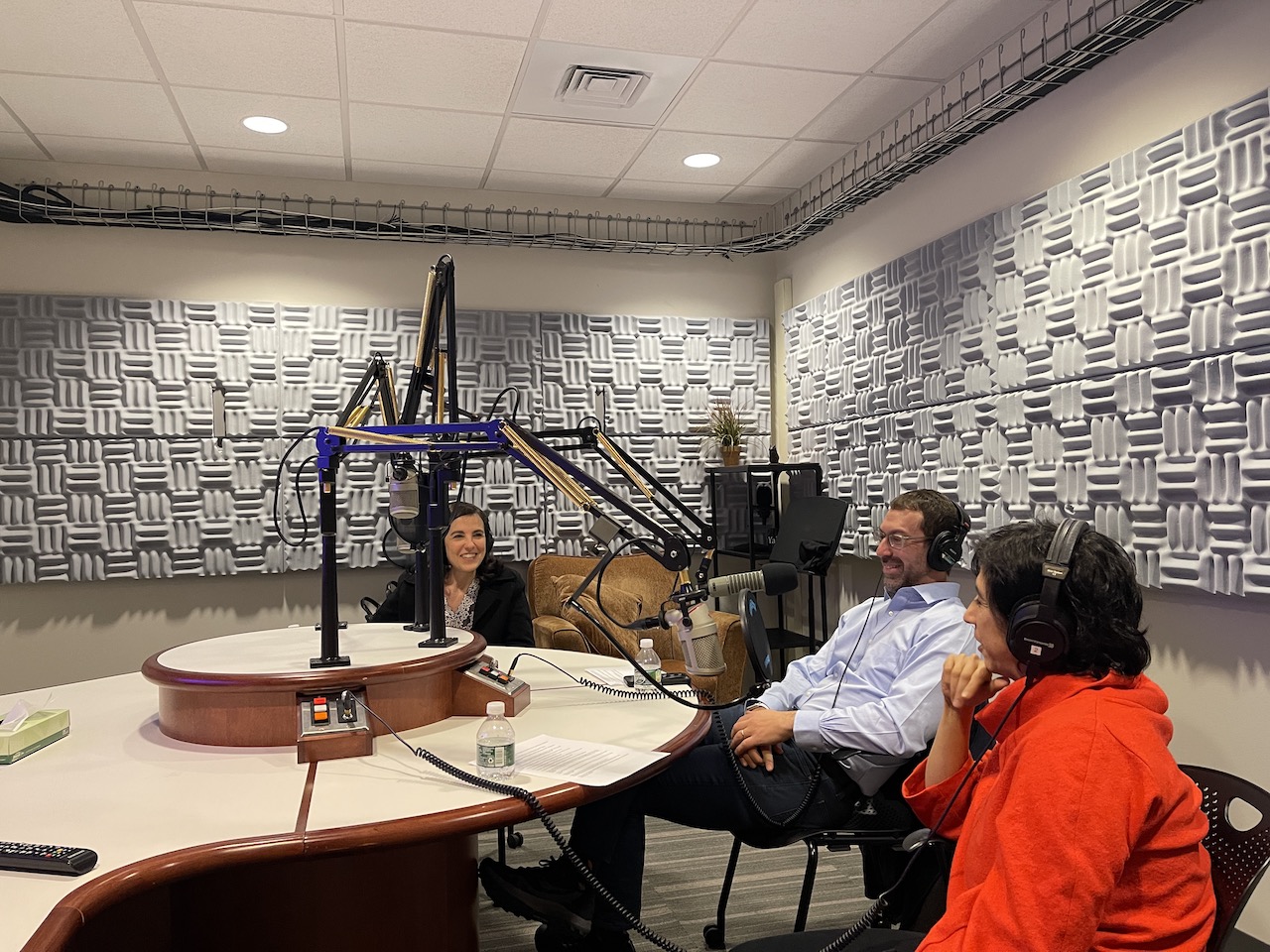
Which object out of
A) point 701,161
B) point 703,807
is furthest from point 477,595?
point 701,161

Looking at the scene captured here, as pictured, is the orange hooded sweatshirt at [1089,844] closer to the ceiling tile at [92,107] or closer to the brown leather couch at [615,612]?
the brown leather couch at [615,612]

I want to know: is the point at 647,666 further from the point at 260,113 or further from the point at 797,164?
the point at 797,164

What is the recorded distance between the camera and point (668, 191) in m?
5.49

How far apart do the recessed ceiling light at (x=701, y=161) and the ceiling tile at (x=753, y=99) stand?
1.09 feet

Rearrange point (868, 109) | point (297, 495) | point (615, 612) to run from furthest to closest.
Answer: point (615, 612)
point (297, 495)
point (868, 109)

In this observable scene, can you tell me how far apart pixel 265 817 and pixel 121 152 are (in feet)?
13.9

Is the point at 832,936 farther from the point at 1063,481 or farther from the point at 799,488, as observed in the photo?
the point at 799,488

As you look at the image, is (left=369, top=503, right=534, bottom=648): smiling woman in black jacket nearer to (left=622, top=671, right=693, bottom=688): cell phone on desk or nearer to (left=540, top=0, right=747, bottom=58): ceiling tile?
(left=622, top=671, right=693, bottom=688): cell phone on desk

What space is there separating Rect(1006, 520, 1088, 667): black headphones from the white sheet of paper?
79 centimetres

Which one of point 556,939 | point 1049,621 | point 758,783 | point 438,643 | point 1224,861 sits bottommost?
point 556,939

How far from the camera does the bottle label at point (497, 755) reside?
181 centimetres

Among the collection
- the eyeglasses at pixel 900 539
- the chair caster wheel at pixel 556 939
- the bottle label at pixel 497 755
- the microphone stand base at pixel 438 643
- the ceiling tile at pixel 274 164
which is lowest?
the chair caster wheel at pixel 556 939

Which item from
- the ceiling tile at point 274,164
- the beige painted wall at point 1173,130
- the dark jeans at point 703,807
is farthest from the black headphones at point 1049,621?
the ceiling tile at point 274,164

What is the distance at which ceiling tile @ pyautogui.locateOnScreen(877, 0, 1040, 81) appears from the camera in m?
3.39
